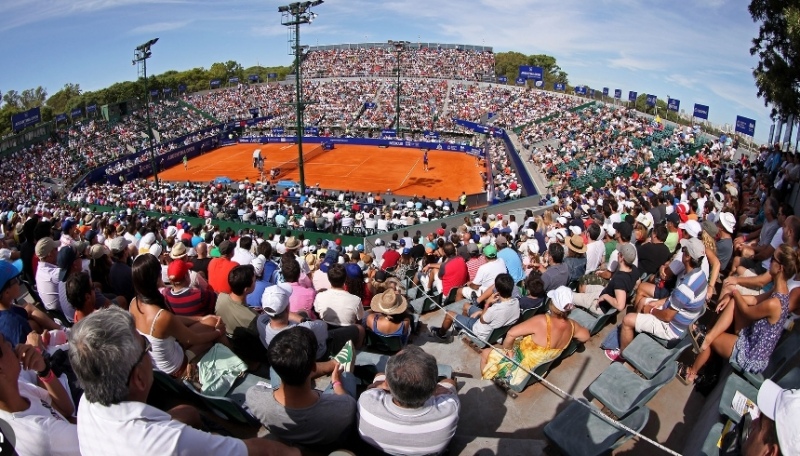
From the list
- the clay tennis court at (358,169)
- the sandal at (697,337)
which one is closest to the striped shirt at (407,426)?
the sandal at (697,337)

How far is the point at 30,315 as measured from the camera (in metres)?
4.98

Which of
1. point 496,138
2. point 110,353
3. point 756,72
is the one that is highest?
point 756,72

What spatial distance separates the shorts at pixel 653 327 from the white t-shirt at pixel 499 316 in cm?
148

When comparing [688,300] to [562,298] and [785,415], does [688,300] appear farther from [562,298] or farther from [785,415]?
[785,415]

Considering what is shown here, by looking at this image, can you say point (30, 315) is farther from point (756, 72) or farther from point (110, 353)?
point (756, 72)

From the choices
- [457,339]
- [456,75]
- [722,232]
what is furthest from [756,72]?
[456,75]

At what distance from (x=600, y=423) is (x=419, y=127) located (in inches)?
2106

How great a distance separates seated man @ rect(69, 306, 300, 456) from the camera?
7.09 ft

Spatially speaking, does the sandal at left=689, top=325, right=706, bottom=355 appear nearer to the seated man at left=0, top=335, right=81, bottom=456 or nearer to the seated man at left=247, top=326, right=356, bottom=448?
the seated man at left=247, top=326, right=356, bottom=448

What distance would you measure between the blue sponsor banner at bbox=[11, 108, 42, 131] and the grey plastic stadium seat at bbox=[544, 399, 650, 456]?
2267 inches

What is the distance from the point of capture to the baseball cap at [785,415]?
2.31m

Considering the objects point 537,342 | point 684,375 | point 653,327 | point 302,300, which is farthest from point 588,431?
point 302,300

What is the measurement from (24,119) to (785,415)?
6002 cm

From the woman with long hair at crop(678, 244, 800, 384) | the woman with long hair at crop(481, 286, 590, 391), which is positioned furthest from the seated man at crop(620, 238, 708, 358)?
the woman with long hair at crop(481, 286, 590, 391)
